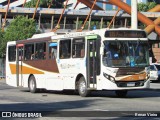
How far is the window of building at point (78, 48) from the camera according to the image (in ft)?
74.5

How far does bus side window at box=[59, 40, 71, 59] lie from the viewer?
78.1 feet

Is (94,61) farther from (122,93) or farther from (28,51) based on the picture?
(28,51)

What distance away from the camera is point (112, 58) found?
21.2 meters

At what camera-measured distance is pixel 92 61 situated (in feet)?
72.4

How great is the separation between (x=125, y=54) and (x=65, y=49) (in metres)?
3.95

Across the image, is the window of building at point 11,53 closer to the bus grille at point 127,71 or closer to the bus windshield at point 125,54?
the bus windshield at point 125,54

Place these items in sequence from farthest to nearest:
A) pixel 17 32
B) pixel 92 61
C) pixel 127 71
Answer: pixel 17 32 → pixel 92 61 → pixel 127 71

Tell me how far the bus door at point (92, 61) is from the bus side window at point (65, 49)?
1.78m

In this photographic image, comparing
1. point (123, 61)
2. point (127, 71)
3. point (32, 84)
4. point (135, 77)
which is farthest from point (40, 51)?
point (135, 77)

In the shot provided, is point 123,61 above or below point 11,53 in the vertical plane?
below

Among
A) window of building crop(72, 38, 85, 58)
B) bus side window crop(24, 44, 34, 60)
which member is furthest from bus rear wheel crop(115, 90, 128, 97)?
bus side window crop(24, 44, 34, 60)

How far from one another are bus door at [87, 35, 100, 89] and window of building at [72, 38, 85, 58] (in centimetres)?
48

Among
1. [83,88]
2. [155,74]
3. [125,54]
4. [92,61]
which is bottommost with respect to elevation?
[155,74]

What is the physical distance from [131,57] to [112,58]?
2.99 feet
